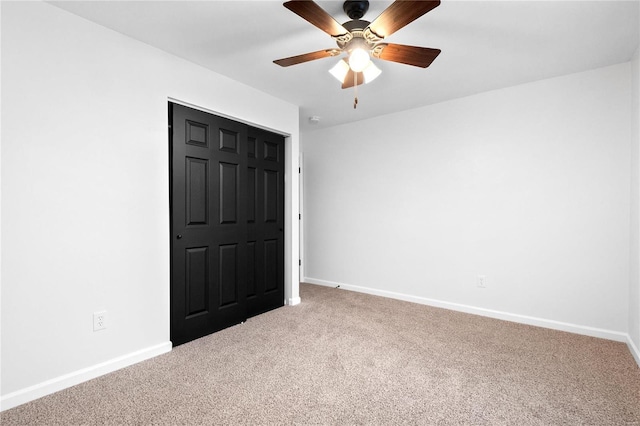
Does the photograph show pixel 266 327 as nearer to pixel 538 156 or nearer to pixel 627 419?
pixel 627 419

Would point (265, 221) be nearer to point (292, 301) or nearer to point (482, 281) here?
point (292, 301)

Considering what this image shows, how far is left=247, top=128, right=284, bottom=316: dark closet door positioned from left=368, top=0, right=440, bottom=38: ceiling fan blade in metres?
1.86

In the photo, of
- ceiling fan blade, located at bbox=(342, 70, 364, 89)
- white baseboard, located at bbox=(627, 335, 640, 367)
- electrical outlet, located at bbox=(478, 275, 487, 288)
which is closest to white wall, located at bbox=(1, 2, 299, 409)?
ceiling fan blade, located at bbox=(342, 70, 364, 89)

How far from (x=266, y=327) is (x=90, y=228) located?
170cm

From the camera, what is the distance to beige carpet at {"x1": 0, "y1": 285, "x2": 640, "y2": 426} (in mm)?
1702

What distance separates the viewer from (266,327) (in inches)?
119

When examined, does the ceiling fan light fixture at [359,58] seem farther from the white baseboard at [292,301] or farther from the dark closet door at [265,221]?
the white baseboard at [292,301]

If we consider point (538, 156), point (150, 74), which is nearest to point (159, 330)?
point (150, 74)

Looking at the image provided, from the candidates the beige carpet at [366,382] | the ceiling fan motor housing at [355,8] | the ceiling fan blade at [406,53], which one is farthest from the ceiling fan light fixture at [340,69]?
the beige carpet at [366,382]

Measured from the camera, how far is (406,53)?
204 cm

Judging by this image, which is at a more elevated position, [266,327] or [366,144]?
[366,144]

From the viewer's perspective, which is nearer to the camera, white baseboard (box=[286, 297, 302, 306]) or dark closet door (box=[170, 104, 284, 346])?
dark closet door (box=[170, 104, 284, 346])

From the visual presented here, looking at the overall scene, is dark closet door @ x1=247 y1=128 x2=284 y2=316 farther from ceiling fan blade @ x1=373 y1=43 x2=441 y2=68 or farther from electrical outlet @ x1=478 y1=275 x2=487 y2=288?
electrical outlet @ x1=478 y1=275 x2=487 y2=288

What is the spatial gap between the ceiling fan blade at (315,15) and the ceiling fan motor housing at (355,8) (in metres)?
0.16
